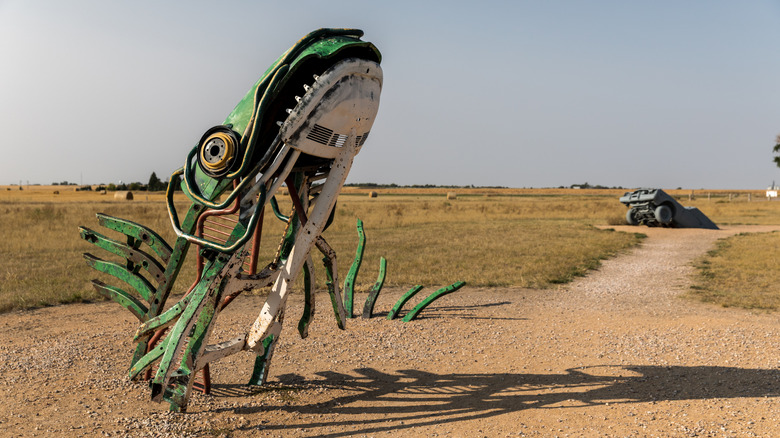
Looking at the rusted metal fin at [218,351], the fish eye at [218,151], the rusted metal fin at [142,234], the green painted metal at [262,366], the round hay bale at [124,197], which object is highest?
the fish eye at [218,151]

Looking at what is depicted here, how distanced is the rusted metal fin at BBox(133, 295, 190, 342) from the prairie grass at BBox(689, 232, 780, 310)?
31.5ft

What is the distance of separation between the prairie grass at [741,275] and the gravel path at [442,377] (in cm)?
114

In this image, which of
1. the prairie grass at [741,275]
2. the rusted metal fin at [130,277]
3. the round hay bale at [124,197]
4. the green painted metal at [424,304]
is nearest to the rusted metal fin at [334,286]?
the rusted metal fin at [130,277]

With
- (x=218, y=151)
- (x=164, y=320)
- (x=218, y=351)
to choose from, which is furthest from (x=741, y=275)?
(x=164, y=320)

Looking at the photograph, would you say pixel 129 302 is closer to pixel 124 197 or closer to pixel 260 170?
pixel 260 170

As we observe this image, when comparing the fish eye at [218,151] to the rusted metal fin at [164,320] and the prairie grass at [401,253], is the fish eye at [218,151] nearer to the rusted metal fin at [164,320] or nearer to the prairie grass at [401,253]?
the rusted metal fin at [164,320]

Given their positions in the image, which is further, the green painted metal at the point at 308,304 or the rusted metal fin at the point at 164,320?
the green painted metal at the point at 308,304

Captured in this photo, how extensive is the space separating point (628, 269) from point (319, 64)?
12211 mm

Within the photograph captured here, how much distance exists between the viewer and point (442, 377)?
6441mm

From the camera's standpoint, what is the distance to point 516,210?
4128cm

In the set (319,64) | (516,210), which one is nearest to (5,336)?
(319,64)

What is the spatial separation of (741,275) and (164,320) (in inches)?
526

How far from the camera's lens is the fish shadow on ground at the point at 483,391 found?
5324 millimetres

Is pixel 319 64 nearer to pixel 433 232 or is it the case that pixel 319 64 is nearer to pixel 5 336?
pixel 5 336
